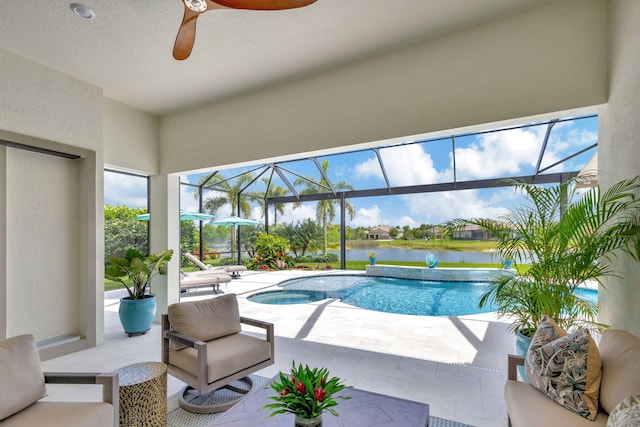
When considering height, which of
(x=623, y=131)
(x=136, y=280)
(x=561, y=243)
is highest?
(x=623, y=131)

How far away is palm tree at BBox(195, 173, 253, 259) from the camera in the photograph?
12863 mm

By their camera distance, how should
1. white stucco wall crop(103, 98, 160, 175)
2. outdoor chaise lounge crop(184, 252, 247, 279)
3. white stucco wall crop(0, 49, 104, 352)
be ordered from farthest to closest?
outdoor chaise lounge crop(184, 252, 247, 279)
white stucco wall crop(103, 98, 160, 175)
white stucco wall crop(0, 49, 104, 352)

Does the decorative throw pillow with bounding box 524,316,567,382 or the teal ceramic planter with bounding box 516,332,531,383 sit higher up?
the decorative throw pillow with bounding box 524,316,567,382

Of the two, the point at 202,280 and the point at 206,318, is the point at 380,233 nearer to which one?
the point at 202,280

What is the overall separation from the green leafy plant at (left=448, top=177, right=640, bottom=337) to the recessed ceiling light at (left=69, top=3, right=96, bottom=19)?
13.6 ft

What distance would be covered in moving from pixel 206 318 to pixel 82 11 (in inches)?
127

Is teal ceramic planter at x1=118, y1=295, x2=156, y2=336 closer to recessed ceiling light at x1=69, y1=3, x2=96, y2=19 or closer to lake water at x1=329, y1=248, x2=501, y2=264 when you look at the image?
recessed ceiling light at x1=69, y1=3, x2=96, y2=19

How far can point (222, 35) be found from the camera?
11.6 ft

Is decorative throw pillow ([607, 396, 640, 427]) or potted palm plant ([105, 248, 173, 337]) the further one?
potted palm plant ([105, 248, 173, 337])

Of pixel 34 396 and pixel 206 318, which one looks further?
pixel 206 318

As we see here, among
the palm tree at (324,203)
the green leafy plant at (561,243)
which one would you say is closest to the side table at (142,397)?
the green leafy plant at (561,243)

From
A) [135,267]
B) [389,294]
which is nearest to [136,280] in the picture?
[135,267]

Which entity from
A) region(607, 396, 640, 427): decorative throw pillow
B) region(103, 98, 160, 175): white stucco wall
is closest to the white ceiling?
region(103, 98, 160, 175): white stucco wall

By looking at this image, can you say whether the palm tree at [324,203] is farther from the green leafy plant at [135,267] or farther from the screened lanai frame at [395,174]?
the green leafy plant at [135,267]
